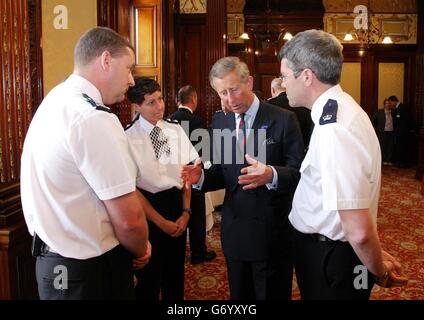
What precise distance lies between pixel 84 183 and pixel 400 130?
10.9m

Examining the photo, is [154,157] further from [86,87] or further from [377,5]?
[377,5]

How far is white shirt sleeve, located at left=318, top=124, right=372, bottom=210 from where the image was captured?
1474 millimetres

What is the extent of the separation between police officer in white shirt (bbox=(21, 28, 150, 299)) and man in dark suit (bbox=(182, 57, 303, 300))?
66 cm

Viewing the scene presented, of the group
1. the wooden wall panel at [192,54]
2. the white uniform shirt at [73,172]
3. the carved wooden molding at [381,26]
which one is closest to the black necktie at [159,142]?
the white uniform shirt at [73,172]

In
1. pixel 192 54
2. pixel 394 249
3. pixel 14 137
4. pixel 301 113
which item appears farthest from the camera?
pixel 192 54

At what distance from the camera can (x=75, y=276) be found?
1592 mm

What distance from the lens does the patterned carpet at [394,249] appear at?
3.53 m

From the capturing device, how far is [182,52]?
7918 mm

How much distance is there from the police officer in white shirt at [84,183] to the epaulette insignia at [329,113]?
0.70 meters

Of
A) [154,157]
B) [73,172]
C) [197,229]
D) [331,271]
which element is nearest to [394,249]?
[197,229]

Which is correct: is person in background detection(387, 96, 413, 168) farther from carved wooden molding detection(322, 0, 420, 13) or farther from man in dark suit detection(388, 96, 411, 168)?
carved wooden molding detection(322, 0, 420, 13)

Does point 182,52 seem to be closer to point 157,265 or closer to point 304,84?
point 157,265

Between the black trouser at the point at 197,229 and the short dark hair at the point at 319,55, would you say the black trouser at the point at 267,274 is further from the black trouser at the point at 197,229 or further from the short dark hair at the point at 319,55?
the black trouser at the point at 197,229

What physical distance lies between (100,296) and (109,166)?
0.50 metres
